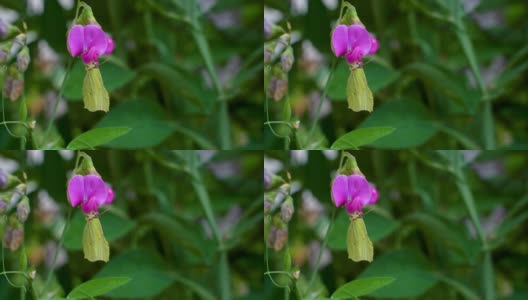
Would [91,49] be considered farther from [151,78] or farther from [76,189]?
[76,189]

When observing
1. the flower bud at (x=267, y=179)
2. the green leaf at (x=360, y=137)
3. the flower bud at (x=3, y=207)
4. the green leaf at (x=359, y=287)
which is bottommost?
the green leaf at (x=359, y=287)

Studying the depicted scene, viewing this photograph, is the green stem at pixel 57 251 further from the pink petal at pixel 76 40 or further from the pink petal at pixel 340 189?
the pink petal at pixel 340 189

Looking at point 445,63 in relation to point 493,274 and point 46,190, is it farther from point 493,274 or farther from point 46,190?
point 46,190

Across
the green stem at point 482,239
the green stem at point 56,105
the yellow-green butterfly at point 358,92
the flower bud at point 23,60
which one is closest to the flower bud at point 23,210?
the green stem at point 56,105

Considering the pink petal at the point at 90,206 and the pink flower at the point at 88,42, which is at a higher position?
the pink flower at the point at 88,42

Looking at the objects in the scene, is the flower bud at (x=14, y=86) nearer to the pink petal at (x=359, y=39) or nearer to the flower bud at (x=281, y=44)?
the flower bud at (x=281, y=44)

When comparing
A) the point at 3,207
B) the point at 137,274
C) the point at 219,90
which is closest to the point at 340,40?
the point at 219,90
